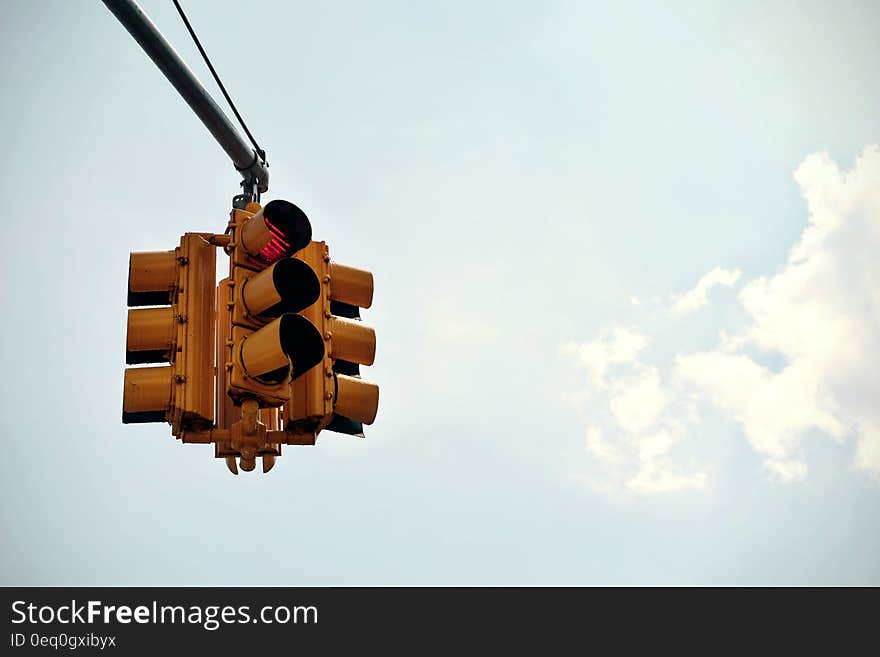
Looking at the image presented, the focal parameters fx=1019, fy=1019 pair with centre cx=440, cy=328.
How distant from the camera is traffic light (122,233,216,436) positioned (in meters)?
5.85

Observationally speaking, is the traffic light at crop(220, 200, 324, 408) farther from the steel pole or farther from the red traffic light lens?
the steel pole

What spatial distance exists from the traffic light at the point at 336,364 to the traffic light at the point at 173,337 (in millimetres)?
572

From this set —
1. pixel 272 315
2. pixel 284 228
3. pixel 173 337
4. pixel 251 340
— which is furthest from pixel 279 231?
pixel 173 337

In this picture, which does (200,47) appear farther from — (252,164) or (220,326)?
(220,326)

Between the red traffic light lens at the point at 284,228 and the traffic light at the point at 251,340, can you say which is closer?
the traffic light at the point at 251,340

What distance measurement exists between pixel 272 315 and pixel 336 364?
692mm

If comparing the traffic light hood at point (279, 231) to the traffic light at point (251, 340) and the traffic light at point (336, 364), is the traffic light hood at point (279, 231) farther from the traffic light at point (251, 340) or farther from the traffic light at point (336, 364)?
the traffic light at point (336, 364)

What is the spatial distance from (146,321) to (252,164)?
1583 mm

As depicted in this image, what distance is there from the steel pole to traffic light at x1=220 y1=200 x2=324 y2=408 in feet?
2.68

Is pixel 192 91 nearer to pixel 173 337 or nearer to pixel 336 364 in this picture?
pixel 173 337

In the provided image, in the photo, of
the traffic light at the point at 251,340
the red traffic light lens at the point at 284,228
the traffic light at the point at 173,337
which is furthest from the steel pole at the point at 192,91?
the red traffic light lens at the point at 284,228

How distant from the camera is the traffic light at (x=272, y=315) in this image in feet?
18.3

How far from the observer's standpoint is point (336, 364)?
21.0 ft

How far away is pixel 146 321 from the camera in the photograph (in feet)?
19.9
